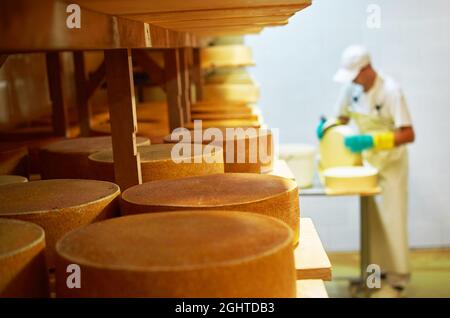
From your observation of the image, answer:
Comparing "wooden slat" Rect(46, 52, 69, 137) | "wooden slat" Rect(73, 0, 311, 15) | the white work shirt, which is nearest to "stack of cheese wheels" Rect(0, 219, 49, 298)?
"wooden slat" Rect(73, 0, 311, 15)

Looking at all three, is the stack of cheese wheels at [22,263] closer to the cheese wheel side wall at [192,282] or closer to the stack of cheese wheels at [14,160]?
the cheese wheel side wall at [192,282]

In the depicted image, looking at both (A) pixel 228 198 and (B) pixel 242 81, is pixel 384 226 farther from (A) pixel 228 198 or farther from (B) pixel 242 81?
(A) pixel 228 198

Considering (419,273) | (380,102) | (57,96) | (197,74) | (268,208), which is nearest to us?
(268,208)

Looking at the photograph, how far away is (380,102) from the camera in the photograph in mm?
5012

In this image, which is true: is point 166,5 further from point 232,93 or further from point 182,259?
point 232,93

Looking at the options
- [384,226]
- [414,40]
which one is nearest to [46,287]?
[384,226]

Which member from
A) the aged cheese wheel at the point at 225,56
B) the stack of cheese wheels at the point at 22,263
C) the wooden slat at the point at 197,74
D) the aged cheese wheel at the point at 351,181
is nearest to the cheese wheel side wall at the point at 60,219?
the stack of cheese wheels at the point at 22,263

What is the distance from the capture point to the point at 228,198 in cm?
129

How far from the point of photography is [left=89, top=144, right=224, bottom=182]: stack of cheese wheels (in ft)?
5.61

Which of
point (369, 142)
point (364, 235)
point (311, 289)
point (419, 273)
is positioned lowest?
point (419, 273)

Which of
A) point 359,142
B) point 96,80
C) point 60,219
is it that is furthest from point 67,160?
point 359,142

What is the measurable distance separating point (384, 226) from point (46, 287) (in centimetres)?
424

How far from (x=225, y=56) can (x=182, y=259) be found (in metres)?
3.98

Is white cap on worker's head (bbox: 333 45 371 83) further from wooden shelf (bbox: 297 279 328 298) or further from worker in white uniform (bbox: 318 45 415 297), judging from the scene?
wooden shelf (bbox: 297 279 328 298)
